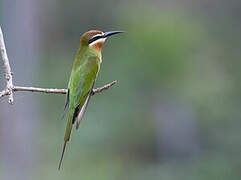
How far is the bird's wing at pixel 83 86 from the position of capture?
253 cm

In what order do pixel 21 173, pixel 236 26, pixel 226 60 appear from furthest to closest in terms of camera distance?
1. pixel 236 26
2. pixel 226 60
3. pixel 21 173

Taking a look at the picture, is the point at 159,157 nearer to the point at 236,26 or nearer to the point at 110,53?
the point at 110,53

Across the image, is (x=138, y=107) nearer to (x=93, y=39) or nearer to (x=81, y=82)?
(x=93, y=39)

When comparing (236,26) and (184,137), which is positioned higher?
(236,26)

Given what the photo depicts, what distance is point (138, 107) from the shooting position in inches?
386

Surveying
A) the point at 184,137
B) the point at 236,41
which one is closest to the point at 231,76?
the point at 184,137

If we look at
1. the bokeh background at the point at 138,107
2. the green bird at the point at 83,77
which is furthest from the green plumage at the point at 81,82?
the bokeh background at the point at 138,107

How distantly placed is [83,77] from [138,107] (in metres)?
7.21

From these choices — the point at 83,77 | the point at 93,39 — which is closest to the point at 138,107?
the point at 93,39

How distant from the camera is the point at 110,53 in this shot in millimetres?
10781

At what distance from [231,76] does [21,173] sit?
4448 millimetres

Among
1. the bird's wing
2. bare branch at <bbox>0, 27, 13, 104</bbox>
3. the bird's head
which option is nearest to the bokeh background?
the bird's head

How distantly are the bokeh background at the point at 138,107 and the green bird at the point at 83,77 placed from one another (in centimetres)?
418

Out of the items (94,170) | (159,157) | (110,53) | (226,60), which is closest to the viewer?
(94,170)
